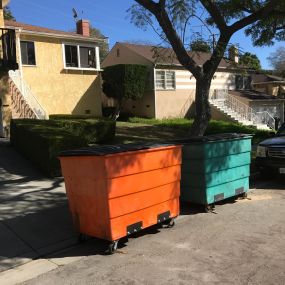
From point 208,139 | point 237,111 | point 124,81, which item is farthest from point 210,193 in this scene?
point 237,111

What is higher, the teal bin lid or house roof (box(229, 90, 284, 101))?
house roof (box(229, 90, 284, 101))

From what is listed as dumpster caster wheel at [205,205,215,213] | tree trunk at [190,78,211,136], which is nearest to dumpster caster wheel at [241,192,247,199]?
dumpster caster wheel at [205,205,215,213]

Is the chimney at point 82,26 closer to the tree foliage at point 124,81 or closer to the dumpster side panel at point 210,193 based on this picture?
the tree foliage at point 124,81

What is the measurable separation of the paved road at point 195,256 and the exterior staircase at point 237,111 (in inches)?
994

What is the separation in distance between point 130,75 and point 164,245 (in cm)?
2311

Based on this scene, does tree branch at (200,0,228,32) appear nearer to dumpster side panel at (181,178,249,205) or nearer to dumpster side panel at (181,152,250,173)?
dumpster side panel at (181,152,250,173)

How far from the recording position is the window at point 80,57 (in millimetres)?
24984

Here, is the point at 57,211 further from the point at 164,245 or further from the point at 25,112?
the point at 25,112

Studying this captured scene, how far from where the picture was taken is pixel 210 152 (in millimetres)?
7336

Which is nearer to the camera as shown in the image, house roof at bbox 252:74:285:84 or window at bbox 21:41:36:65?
window at bbox 21:41:36:65

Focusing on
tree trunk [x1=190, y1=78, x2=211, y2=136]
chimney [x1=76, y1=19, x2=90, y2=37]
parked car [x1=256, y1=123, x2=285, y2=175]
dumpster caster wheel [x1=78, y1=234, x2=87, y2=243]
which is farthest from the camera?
chimney [x1=76, y1=19, x2=90, y2=37]

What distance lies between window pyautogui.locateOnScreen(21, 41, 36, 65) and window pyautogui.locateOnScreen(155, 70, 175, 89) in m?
9.67

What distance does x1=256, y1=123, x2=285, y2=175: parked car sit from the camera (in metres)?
9.78

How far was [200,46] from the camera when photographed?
37.0 ft
